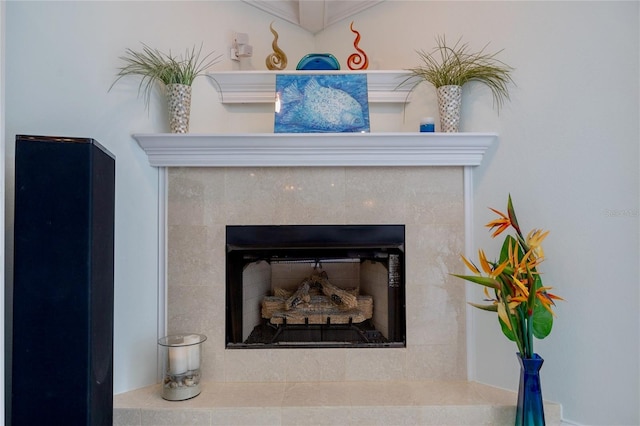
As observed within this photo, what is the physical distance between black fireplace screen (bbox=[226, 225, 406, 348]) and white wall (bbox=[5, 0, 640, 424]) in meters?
0.37

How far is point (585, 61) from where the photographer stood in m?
1.55

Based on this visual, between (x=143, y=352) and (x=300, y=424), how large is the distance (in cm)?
77

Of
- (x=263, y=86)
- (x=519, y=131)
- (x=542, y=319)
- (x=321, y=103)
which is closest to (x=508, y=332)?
(x=542, y=319)

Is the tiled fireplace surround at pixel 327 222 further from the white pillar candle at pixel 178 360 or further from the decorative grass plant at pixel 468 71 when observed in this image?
the decorative grass plant at pixel 468 71

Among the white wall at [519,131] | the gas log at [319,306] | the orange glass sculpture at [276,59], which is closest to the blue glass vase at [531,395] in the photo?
the white wall at [519,131]

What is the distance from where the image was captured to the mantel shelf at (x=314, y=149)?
1655 mm

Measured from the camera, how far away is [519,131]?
1662mm

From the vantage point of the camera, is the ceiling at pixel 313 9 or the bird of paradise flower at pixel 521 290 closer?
the bird of paradise flower at pixel 521 290

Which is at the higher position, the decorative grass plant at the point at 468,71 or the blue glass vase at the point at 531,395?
the decorative grass plant at the point at 468,71

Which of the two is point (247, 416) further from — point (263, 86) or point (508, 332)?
point (263, 86)

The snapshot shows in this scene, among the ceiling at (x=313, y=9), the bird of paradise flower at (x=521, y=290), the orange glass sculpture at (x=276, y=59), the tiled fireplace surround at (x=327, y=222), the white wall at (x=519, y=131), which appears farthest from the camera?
the ceiling at (x=313, y=9)

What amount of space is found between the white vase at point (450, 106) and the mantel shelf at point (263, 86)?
0.64 ft

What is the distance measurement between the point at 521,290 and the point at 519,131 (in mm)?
707

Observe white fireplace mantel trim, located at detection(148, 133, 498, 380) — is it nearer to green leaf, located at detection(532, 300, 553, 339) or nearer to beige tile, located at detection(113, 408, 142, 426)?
beige tile, located at detection(113, 408, 142, 426)
